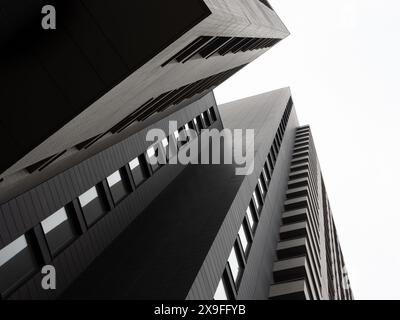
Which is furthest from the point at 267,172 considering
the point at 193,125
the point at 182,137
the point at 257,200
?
the point at 193,125

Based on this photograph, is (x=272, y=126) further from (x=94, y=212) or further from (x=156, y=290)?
(x=156, y=290)

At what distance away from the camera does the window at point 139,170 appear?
28639 mm

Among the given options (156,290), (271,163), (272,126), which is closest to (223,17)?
(156,290)

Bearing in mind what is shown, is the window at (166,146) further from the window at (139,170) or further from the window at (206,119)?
the window at (206,119)

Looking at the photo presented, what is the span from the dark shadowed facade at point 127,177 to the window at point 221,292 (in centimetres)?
15

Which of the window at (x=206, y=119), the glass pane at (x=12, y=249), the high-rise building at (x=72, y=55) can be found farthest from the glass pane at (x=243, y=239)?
the window at (x=206, y=119)

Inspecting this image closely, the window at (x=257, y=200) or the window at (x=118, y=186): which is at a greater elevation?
the window at (x=118, y=186)

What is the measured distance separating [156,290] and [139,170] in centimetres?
1336

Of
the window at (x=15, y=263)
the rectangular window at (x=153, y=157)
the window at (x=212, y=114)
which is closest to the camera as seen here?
the window at (x=15, y=263)

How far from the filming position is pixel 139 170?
29.6 metres

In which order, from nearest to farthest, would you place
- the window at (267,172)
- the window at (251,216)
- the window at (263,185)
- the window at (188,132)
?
the window at (251,216) < the window at (263,185) < the window at (267,172) < the window at (188,132)

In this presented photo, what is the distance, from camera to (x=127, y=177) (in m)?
27.5

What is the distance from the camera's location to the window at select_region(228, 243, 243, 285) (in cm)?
2254

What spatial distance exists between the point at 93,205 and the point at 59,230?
3093mm
